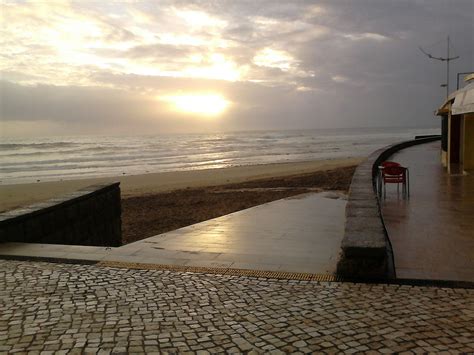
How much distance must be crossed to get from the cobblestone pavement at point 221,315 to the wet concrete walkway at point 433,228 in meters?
0.62

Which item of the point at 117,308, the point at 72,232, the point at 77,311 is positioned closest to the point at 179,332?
the point at 117,308

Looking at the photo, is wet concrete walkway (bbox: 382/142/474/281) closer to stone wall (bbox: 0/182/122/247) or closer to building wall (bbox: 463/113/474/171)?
building wall (bbox: 463/113/474/171)

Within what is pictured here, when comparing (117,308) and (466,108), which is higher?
(466,108)

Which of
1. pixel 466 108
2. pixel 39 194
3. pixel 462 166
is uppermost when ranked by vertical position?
pixel 466 108

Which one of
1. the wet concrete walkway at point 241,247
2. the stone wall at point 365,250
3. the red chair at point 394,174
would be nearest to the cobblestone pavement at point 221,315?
the stone wall at point 365,250

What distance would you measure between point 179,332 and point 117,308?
81cm

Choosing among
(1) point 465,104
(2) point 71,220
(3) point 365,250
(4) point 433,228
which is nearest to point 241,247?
(3) point 365,250

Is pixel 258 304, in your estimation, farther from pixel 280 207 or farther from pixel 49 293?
pixel 280 207

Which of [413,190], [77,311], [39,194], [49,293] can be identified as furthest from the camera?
[39,194]

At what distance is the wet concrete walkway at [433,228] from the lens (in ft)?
15.7

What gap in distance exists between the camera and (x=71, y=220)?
7.83m

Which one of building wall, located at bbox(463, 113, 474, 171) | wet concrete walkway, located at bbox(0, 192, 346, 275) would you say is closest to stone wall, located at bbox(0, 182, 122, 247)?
wet concrete walkway, located at bbox(0, 192, 346, 275)

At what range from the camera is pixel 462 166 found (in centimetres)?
1374

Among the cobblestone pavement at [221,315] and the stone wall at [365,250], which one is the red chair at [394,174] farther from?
the cobblestone pavement at [221,315]
